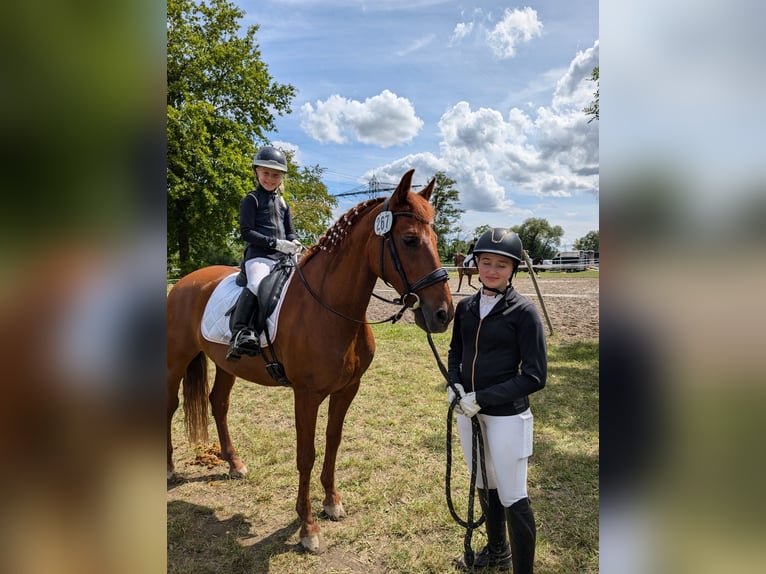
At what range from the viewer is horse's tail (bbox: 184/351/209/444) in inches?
173

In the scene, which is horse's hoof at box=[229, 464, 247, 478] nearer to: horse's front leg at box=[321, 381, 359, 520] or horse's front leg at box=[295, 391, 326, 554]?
horse's front leg at box=[321, 381, 359, 520]

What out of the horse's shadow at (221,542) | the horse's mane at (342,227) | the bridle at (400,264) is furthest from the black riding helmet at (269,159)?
the horse's shadow at (221,542)

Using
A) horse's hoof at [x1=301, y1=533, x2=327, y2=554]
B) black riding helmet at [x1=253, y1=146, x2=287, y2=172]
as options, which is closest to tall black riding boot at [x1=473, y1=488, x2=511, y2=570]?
horse's hoof at [x1=301, y1=533, x2=327, y2=554]

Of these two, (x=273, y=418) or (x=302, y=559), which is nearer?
(x=302, y=559)

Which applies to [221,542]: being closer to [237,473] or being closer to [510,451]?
[237,473]

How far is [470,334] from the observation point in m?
2.69

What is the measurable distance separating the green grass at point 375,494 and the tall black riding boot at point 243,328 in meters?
1.48

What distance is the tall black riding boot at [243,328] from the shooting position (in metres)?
3.40

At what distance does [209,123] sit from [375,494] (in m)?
17.0

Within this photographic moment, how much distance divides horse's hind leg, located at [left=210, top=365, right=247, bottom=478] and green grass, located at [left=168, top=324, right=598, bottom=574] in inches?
5.1
